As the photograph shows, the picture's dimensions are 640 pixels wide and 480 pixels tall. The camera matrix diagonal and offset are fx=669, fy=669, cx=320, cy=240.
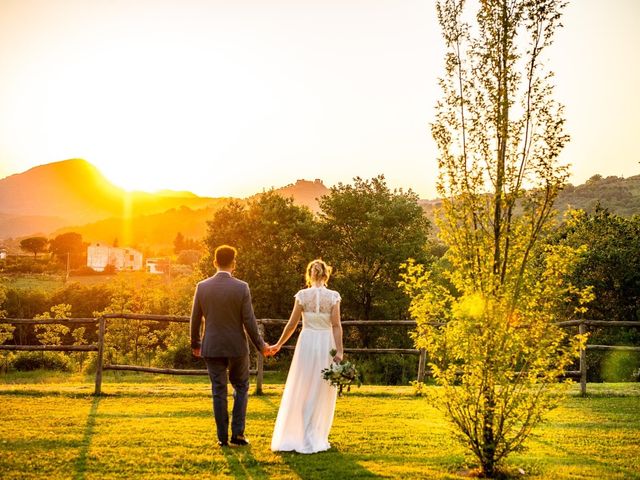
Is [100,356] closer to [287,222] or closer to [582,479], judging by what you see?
[582,479]

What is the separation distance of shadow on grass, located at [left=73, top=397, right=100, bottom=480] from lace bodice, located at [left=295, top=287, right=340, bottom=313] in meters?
3.12

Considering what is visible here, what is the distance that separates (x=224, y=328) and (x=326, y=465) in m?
2.00

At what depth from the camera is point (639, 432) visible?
10352mm

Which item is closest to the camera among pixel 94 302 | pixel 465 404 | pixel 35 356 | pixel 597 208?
pixel 465 404

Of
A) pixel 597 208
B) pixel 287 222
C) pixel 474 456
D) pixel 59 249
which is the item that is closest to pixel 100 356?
pixel 474 456

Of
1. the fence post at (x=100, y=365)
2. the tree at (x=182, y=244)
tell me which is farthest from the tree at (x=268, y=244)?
the tree at (x=182, y=244)

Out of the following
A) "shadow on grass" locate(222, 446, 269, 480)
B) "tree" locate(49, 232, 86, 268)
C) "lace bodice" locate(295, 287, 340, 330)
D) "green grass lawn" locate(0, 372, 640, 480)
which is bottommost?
"green grass lawn" locate(0, 372, 640, 480)

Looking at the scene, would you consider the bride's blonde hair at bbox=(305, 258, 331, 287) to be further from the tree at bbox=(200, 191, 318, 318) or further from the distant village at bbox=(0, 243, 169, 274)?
the distant village at bbox=(0, 243, 169, 274)

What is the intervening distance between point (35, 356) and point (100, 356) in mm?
15715

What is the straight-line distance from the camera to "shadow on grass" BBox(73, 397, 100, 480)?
7102 millimetres

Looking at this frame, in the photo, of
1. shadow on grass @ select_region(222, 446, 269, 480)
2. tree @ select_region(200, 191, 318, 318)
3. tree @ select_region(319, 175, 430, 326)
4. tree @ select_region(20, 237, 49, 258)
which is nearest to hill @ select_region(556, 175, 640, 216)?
tree @ select_region(319, 175, 430, 326)

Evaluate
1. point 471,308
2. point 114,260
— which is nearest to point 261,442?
point 471,308

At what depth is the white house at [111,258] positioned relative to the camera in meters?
104

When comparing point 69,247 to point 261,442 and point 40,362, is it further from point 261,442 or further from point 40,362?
point 261,442
